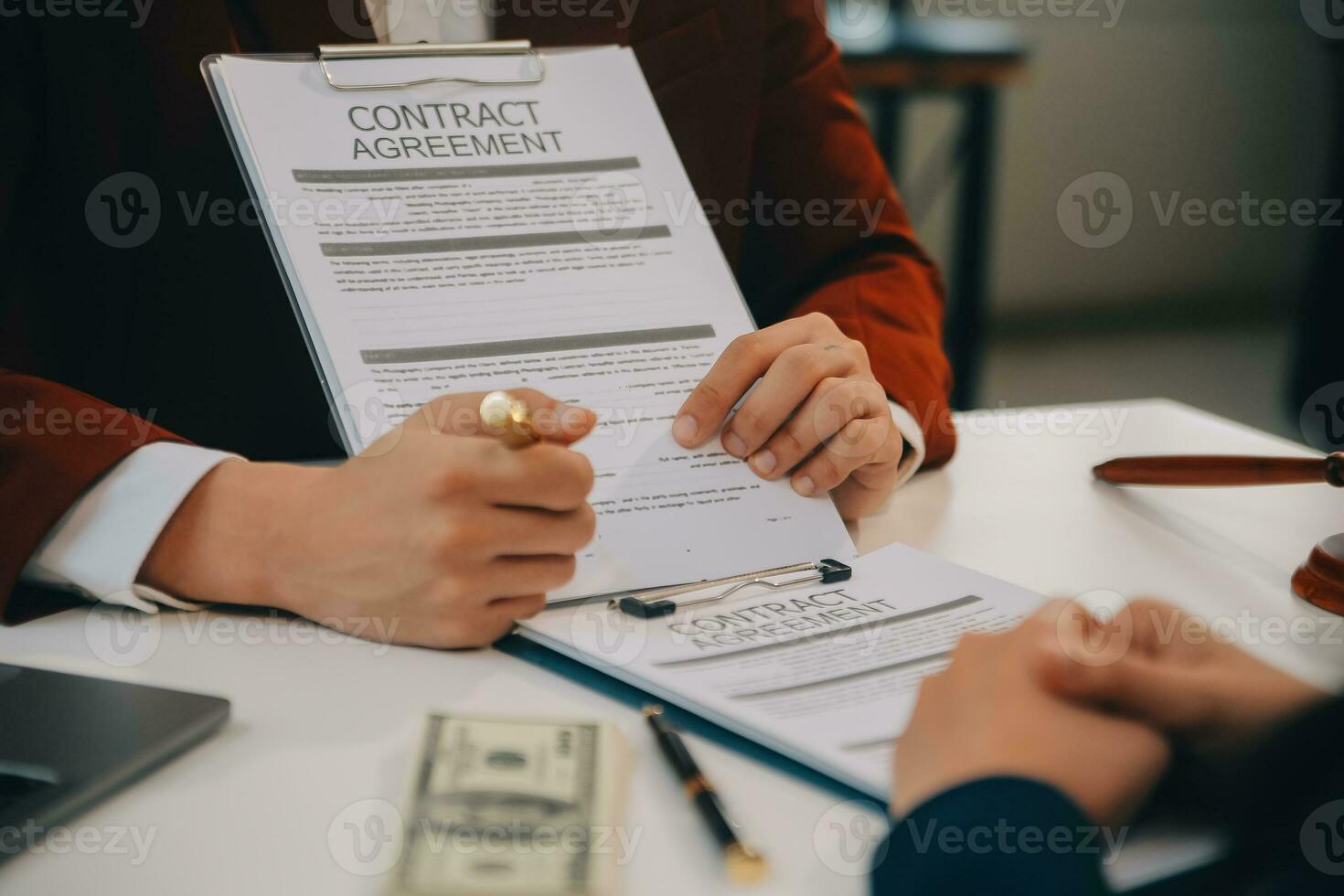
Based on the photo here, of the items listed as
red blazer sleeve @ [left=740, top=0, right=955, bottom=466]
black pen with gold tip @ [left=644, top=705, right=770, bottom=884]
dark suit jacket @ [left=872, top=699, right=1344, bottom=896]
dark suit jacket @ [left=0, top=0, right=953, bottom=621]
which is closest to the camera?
dark suit jacket @ [left=872, top=699, right=1344, bottom=896]

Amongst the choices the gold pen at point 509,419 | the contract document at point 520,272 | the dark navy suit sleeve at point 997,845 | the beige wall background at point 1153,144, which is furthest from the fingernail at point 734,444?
the beige wall background at point 1153,144

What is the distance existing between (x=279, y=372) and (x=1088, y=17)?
4214 millimetres

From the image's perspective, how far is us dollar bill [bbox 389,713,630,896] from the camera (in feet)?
1.40

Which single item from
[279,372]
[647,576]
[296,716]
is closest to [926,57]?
[279,372]

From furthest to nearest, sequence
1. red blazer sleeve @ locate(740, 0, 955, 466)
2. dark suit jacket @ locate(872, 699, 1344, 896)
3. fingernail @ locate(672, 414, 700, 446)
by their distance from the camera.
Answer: red blazer sleeve @ locate(740, 0, 955, 466) → fingernail @ locate(672, 414, 700, 446) → dark suit jacket @ locate(872, 699, 1344, 896)

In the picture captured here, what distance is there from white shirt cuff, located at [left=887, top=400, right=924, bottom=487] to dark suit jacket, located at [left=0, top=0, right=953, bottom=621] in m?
0.03

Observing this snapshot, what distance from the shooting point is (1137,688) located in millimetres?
437

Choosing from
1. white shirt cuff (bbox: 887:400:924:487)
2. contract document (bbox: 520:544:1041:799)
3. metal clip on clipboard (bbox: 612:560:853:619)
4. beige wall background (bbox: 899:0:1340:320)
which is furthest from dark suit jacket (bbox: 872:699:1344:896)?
beige wall background (bbox: 899:0:1340:320)

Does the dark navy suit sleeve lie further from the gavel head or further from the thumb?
the gavel head

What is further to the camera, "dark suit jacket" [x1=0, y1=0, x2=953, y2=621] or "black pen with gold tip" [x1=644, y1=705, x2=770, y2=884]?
"dark suit jacket" [x1=0, y1=0, x2=953, y2=621]

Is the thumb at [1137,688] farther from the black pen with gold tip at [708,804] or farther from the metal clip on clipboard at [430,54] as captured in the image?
the metal clip on clipboard at [430,54]

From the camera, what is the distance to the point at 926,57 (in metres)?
3.04

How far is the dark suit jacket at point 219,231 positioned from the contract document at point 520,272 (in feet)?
0.51

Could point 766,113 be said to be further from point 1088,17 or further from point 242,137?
point 1088,17
